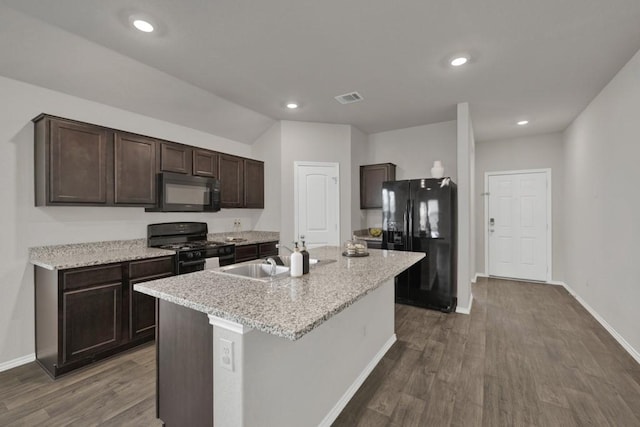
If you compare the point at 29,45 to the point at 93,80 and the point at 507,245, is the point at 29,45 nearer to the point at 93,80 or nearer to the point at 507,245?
the point at 93,80

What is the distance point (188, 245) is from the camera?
3.46 metres

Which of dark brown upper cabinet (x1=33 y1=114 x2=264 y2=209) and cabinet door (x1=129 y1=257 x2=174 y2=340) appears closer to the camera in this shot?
dark brown upper cabinet (x1=33 y1=114 x2=264 y2=209)

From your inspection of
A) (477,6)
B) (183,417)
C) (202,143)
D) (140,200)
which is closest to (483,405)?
(183,417)

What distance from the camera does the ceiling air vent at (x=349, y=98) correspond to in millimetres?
3504

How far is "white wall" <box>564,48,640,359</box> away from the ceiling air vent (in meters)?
2.56

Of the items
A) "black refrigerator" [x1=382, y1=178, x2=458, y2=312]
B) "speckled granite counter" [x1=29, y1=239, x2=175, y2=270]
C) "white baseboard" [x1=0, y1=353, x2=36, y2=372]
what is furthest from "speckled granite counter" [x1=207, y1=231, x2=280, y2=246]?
"white baseboard" [x1=0, y1=353, x2=36, y2=372]

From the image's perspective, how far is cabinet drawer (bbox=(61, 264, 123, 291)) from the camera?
7.58 ft

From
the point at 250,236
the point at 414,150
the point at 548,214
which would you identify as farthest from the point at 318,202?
the point at 548,214

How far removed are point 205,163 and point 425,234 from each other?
3.13 meters

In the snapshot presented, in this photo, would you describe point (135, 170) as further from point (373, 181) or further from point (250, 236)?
point (373, 181)

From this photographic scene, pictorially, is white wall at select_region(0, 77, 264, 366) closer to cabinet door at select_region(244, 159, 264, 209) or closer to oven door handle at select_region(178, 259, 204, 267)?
oven door handle at select_region(178, 259, 204, 267)

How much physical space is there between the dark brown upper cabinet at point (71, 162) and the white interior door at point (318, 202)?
2.44 m

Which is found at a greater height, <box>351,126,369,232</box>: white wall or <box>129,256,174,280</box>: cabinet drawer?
<box>351,126,369,232</box>: white wall

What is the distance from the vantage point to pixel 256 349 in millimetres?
1240
